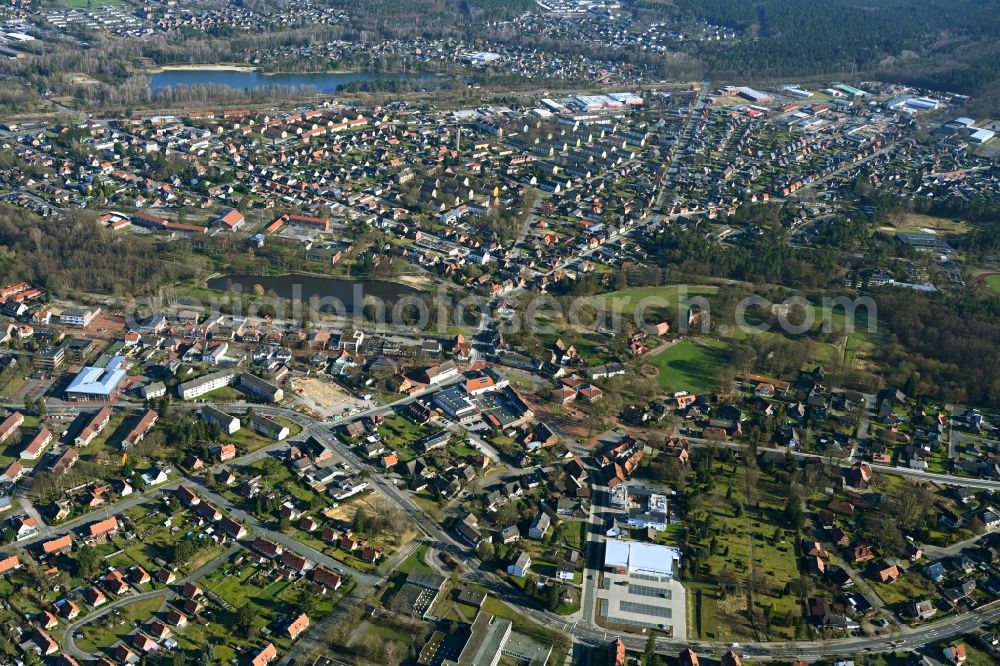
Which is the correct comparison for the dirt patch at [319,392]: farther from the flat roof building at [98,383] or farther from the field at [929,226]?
the field at [929,226]

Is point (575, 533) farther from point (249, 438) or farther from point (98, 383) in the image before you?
point (98, 383)

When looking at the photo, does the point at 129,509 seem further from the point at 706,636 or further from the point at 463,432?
the point at 706,636

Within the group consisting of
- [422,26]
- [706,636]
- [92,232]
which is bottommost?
[706,636]

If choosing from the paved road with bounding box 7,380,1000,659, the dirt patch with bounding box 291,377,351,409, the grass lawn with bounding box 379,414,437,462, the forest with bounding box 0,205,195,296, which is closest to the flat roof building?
the dirt patch with bounding box 291,377,351,409

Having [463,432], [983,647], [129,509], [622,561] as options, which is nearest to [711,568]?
[622,561]

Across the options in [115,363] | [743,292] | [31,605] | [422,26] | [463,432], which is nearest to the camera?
[31,605]
